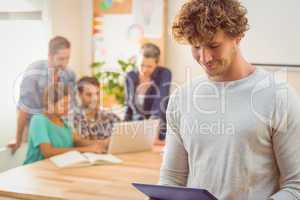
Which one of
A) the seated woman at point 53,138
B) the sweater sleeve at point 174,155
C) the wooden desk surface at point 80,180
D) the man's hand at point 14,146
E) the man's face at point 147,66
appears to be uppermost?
the man's face at point 147,66

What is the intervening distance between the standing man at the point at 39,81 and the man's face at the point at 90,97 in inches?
24.5

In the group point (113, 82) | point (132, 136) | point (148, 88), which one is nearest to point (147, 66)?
point (148, 88)

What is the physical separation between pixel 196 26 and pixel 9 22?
9.61 ft

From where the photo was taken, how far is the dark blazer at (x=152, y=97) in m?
3.58

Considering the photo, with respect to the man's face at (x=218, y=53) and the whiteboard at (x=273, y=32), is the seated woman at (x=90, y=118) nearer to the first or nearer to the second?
the whiteboard at (x=273, y=32)

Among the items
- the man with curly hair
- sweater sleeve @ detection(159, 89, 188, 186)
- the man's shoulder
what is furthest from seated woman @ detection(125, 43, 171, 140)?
the man with curly hair

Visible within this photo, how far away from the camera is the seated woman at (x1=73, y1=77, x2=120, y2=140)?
302 centimetres

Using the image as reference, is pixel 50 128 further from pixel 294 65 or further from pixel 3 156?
pixel 294 65

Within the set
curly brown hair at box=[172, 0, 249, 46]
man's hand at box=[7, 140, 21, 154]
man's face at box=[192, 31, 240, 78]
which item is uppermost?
curly brown hair at box=[172, 0, 249, 46]

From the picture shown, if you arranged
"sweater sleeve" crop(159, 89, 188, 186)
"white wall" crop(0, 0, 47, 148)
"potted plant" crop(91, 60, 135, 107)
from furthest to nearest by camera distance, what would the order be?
"potted plant" crop(91, 60, 135, 107) < "white wall" crop(0, 0, 47, 148) < "sweater sleeve" crop(159, 89, 188, 186)

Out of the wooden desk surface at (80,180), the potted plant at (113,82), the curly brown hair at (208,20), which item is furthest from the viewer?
the potted plant at (113,82)

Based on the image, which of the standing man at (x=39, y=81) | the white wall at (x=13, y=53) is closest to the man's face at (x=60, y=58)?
the standing man at (x=39, y=81)

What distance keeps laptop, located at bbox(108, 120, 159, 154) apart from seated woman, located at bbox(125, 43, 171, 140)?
57 cm

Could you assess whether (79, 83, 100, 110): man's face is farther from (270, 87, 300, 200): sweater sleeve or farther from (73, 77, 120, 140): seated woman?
(270, 87, 300, 200): sweater sleeve
